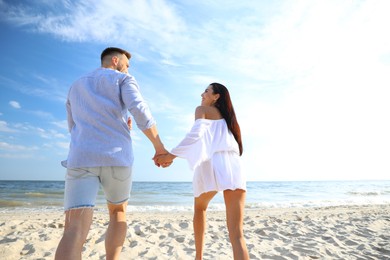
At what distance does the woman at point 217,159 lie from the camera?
8.36 ft

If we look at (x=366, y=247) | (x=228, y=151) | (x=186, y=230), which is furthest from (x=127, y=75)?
(x=366, y=247)

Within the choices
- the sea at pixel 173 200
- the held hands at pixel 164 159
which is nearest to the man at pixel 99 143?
the held hands at pixel 164 159

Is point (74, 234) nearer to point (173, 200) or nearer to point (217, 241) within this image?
point (217, 241)

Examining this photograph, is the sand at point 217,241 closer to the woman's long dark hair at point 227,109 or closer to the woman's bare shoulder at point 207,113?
the woman's long dark hair at point 227,109

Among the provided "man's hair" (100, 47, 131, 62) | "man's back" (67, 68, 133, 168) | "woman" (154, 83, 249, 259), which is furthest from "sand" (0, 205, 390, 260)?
"man's hair" (100, 47, 131, 62)

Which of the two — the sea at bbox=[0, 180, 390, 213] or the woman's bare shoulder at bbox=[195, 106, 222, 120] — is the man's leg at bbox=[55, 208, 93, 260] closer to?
the woman's bare shoulder at bbox=[195, 106, 222, 120]

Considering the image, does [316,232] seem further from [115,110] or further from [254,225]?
[115,110]

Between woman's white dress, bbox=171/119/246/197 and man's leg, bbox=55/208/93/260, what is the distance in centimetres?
97

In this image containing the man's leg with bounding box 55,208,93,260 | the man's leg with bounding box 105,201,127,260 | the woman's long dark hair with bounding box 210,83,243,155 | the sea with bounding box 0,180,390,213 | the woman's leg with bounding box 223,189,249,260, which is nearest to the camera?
the man's leg with bounding box 55,208,93,260

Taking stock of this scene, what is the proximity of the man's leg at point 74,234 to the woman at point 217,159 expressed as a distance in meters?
0.83

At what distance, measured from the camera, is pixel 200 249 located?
9.80 feet

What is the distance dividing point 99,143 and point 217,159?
3.70 ft

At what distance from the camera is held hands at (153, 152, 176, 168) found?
8.38 feet

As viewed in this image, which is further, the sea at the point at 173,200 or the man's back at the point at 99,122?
the sea at the point at 173,200
